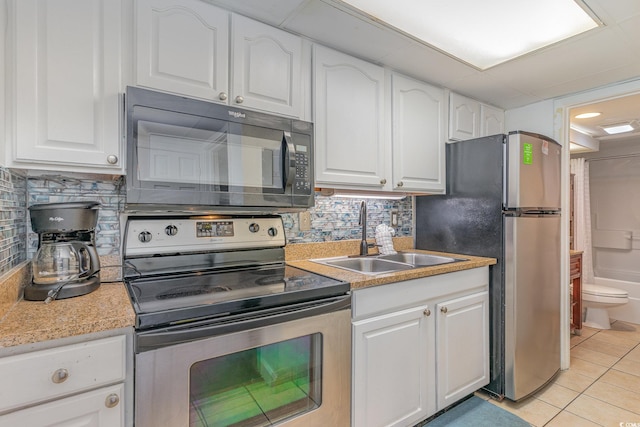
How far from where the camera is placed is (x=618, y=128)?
3453 millimetres

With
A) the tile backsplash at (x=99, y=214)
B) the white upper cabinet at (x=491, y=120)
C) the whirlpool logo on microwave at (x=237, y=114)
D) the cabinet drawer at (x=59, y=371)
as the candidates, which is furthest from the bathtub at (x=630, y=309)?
the cabinet drawer at (x=59, y=371)

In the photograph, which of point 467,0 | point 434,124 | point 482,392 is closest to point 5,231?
point 467,0

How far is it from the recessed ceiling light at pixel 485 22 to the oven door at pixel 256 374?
1.31 m

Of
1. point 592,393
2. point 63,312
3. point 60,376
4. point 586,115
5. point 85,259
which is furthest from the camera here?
point 586,115

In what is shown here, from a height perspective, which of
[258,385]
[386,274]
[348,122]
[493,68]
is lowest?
[258,385]

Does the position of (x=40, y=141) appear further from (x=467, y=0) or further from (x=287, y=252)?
(x=467, y=0)

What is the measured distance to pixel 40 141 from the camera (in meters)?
1.10

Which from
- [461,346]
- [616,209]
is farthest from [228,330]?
[616,209]

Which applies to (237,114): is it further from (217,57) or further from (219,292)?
(219,292)

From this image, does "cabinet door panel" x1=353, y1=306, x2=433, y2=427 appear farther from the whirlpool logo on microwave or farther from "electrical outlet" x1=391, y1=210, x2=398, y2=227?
the whirlpool logo on microwave

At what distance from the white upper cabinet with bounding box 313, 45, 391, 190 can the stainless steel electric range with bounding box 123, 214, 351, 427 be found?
52 centimetres

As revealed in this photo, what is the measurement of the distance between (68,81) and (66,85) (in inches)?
0.6

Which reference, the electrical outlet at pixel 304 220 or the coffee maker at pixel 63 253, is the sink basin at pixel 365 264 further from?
the coffee maker at pixel 63 253

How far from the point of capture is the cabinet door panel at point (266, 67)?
145 centimetres
